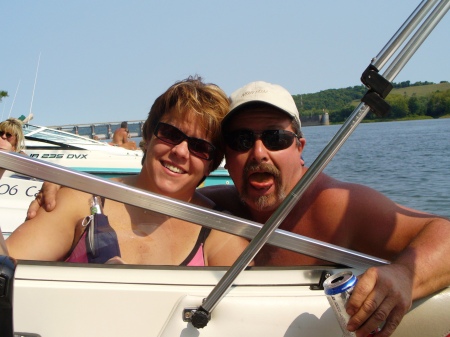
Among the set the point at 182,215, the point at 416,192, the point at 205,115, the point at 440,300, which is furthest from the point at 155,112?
the point at 416,192

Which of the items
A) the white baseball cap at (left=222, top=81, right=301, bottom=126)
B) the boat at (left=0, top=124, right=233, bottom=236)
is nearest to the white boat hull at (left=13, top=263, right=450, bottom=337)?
the white baseball cap at (left=222, top=81, right=301, bottom=126)

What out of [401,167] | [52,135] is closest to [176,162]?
[52,135]

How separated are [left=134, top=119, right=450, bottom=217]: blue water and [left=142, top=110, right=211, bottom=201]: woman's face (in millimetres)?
2895

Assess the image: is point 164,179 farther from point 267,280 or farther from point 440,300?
point 440,300

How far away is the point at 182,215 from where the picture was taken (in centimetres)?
150

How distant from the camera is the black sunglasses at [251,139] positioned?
6.65 ft

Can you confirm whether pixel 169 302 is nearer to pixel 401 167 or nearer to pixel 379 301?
pixel 379 301

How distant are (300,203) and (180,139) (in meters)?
0.52

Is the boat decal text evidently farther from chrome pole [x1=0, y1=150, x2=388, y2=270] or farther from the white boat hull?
chrome pole [x1=0, y1=150, x2=388, y2=270]

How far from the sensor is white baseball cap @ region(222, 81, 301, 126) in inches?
79.6

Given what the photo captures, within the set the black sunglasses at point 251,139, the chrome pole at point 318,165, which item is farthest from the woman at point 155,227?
the chrome pole at point 318,165

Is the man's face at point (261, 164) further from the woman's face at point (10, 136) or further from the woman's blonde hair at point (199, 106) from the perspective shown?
the woman's face at point (10, 136)

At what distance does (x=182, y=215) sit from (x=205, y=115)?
1.92ft

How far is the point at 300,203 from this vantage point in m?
2.07
